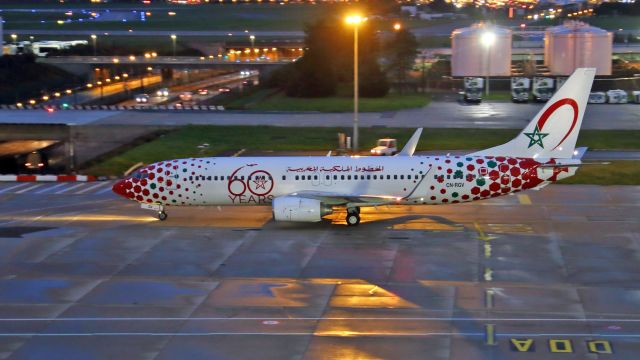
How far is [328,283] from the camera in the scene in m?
36.1

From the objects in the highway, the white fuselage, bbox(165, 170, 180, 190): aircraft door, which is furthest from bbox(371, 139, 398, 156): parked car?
the highway

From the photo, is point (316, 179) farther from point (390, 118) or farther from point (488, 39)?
point (488, 39)

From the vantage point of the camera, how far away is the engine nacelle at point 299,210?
45.1 metres

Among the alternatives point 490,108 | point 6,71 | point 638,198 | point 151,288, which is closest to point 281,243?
point 151,288

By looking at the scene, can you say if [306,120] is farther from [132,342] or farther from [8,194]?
[132,342]

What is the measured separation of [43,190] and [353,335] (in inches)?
1429

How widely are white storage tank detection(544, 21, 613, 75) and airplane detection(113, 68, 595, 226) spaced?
292ft

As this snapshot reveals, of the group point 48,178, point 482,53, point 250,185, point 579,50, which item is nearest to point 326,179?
point 250,185

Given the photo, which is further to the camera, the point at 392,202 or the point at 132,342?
the point at 392,202

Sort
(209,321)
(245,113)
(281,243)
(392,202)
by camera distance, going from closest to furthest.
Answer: (209,321) < (281,243) < (392,202) < (245,113)

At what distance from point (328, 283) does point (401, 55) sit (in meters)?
102

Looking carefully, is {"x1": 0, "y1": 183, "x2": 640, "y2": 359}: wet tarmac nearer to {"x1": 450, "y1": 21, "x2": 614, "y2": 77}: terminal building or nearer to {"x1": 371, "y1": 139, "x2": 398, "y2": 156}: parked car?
{"x1": 371, "y1": 139, "x2": 398, "y2": 156}: parked car

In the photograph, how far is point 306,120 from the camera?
94.4m

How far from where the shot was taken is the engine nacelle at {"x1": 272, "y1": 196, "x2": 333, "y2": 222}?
Result: 45125 millimetres
